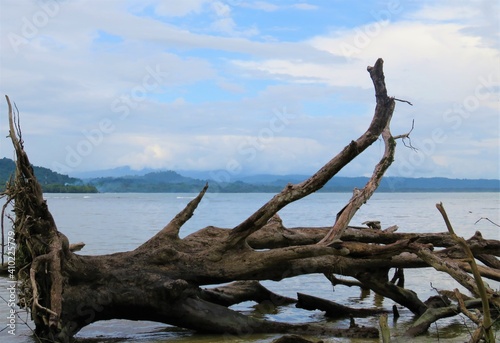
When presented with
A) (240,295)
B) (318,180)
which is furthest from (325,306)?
(318,180)

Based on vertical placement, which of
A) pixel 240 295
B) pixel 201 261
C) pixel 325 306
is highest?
pixel 201 261

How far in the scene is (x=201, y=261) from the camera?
877cm

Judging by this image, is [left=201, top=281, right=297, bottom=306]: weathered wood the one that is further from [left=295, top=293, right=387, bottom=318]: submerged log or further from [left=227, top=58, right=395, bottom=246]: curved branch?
[left=227, top=58, right=395, bottom=246]: curved branch

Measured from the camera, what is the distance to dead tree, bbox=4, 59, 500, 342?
310 inches

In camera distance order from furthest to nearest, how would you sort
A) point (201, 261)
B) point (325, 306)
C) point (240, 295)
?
1. point (325, 306)
2. point (240, 295)
3. point (201, 261)

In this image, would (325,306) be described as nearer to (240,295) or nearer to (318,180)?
(240,295)

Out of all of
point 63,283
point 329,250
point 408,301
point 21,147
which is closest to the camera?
point 21,147

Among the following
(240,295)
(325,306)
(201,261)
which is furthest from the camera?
(325,306)

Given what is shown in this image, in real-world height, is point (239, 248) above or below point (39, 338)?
above

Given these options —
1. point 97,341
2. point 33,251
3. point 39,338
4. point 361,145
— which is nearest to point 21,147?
point 33,251

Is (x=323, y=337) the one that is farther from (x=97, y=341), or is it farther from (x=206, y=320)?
(x=97, y=341)

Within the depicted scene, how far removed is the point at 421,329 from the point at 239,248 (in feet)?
8.59

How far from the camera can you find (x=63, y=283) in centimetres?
814

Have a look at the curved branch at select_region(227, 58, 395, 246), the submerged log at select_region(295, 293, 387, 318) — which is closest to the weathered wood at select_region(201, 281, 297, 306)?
the submerged log at select_region(295, 293, 387, 318)
